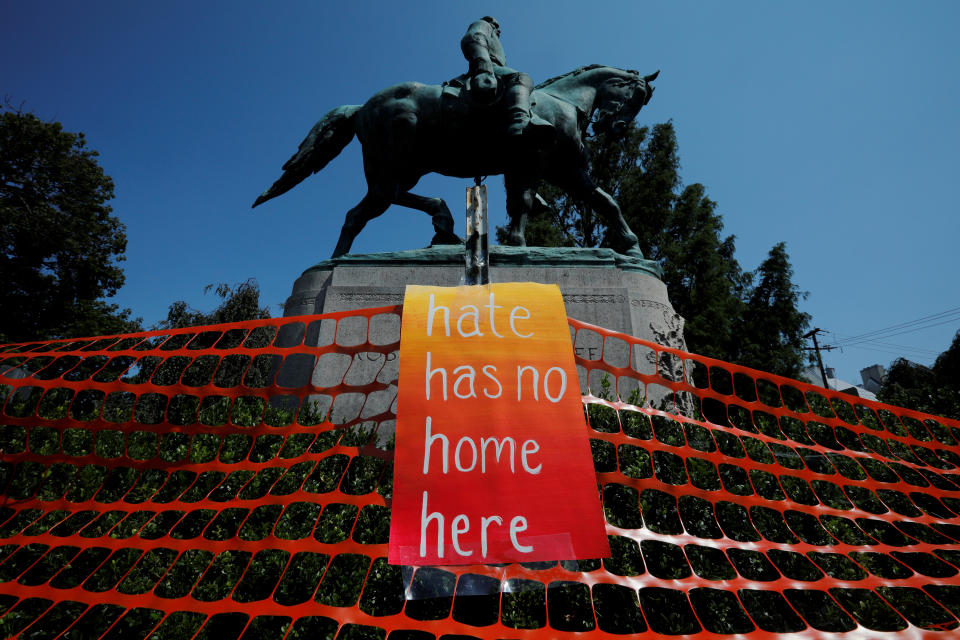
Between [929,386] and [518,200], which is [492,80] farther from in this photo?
[929,386]

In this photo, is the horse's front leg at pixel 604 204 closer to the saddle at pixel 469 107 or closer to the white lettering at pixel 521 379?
the saddle at pixel 469 107

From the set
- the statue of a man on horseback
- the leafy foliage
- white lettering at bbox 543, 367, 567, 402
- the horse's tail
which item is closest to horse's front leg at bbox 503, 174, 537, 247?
the statue of a man on horseback

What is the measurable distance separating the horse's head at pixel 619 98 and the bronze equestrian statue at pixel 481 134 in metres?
0.01

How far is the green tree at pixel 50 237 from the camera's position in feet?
58.3

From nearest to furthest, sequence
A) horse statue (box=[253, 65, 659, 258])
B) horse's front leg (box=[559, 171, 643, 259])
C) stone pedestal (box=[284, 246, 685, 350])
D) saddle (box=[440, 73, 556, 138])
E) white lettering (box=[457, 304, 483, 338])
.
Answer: white lettering (box=[457, 304, 483, 338])
stone pedestal (box=[284, 246, 685, 350])
saddle (box=[440, 73, 556, 138])
horse statue (box=[253, 65, 659, 258])
horse's front leg (box=[559, 171, 643, 259])

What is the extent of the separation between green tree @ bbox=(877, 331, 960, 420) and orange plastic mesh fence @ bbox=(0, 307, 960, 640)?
131cm

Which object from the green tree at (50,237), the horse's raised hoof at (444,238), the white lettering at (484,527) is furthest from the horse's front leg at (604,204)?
the green tree at (50,237)

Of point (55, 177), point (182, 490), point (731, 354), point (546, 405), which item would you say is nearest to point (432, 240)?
point (182, 490)

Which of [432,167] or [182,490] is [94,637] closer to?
[182,490]

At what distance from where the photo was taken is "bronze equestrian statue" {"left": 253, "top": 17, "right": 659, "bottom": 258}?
574cm

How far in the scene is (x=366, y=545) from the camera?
1555 millimetres

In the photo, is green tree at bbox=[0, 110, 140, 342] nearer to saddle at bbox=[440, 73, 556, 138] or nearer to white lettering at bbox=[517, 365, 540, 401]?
saddle at bbox=[440, 73, 556, 138]

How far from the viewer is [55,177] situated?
63.6 ft

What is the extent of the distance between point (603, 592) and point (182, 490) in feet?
6.64
